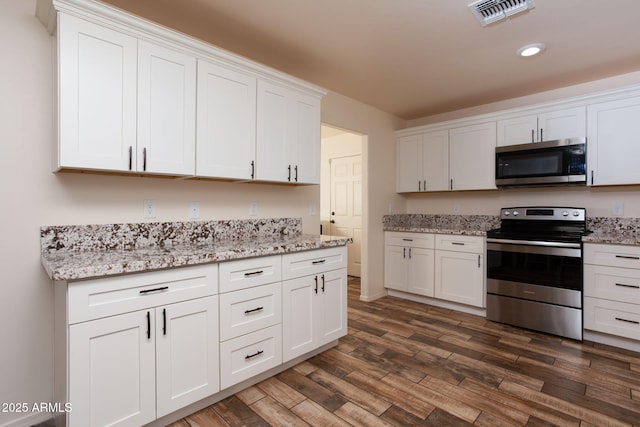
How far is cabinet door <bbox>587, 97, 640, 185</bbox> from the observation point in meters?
2.80

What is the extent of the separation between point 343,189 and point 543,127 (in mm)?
3001

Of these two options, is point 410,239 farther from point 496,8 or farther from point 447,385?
point 496,8

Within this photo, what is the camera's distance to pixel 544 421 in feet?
5.77

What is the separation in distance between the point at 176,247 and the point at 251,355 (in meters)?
0.86

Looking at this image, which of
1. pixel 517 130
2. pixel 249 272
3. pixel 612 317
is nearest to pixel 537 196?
pixel 517 130

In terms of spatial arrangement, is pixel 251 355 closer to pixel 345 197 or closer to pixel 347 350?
pixel 347 350

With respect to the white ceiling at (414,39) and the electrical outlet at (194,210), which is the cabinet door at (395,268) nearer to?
the white ceiling at (414,39)

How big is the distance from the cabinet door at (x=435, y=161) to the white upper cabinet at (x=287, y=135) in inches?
74.6

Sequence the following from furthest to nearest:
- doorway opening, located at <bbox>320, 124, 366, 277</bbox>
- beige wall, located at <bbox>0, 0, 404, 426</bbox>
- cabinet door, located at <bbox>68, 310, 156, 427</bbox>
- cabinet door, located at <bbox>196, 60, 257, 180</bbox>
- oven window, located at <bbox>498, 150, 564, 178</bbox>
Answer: doorway opening, located at <bbox>320, 124, 366, 277</bbox> → oven window, located at <bbox>498, 150, 564, 178</bbox> → cabinet door, located at <bbox>196, 60, 257, 180</bbox> → beige wall, located at <bbox>0, 0, 404, 426</bbox> → cabinet door, located at <bbox>68, 310, 156, 427</bbox>

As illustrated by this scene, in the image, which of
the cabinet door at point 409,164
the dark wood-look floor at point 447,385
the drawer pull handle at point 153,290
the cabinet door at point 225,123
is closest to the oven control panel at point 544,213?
the cabinet door at point 409,164

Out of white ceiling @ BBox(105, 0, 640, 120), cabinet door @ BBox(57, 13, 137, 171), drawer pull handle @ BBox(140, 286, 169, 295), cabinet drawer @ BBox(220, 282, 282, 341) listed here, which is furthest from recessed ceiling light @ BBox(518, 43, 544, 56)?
drawer pull handle @ BBox(140, 286, 169, 295)

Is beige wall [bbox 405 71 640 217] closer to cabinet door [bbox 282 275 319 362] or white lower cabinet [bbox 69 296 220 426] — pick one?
cabinet door [bbox 282 275 319 362]

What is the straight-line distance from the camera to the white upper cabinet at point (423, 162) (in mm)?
3959

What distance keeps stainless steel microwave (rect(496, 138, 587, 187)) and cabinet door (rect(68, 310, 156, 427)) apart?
Answer: 3544 millimetres
